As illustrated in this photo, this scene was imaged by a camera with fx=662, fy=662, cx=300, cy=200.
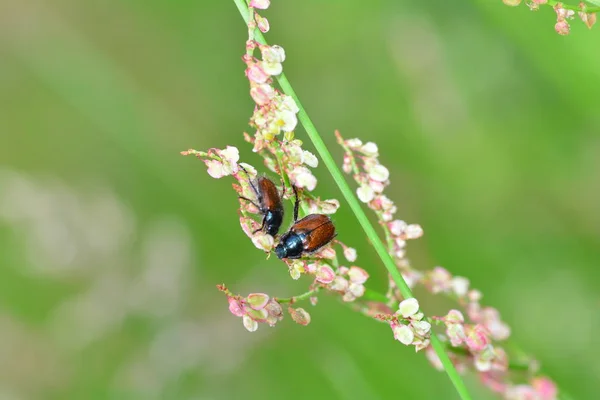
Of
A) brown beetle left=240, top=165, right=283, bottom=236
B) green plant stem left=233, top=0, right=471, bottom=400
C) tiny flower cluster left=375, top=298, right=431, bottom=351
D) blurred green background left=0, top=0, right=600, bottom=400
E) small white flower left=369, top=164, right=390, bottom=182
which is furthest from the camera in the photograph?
blurred green background left=0, top=0, right=600, bottom=400

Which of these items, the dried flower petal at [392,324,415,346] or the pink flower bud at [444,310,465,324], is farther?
the pink flower bud at [444,310,465,324]

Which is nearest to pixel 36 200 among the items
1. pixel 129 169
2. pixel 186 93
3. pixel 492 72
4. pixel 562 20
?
pixel 129 169

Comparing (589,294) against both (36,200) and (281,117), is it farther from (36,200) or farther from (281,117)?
(36,200)

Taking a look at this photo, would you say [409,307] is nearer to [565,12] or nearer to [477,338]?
[477,338]

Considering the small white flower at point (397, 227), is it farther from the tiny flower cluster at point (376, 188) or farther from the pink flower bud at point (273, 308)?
the pink flower bud at point (273, 308)

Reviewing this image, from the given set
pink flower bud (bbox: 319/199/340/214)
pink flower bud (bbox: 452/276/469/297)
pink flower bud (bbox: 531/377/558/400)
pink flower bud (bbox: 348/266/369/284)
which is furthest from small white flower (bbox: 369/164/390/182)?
pink flower bud (bbox: 531/377/558/400)

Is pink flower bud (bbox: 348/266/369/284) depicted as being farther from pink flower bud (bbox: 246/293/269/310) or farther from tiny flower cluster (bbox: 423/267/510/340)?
tiny flower cluster (bbox: 423/267/510/340)
